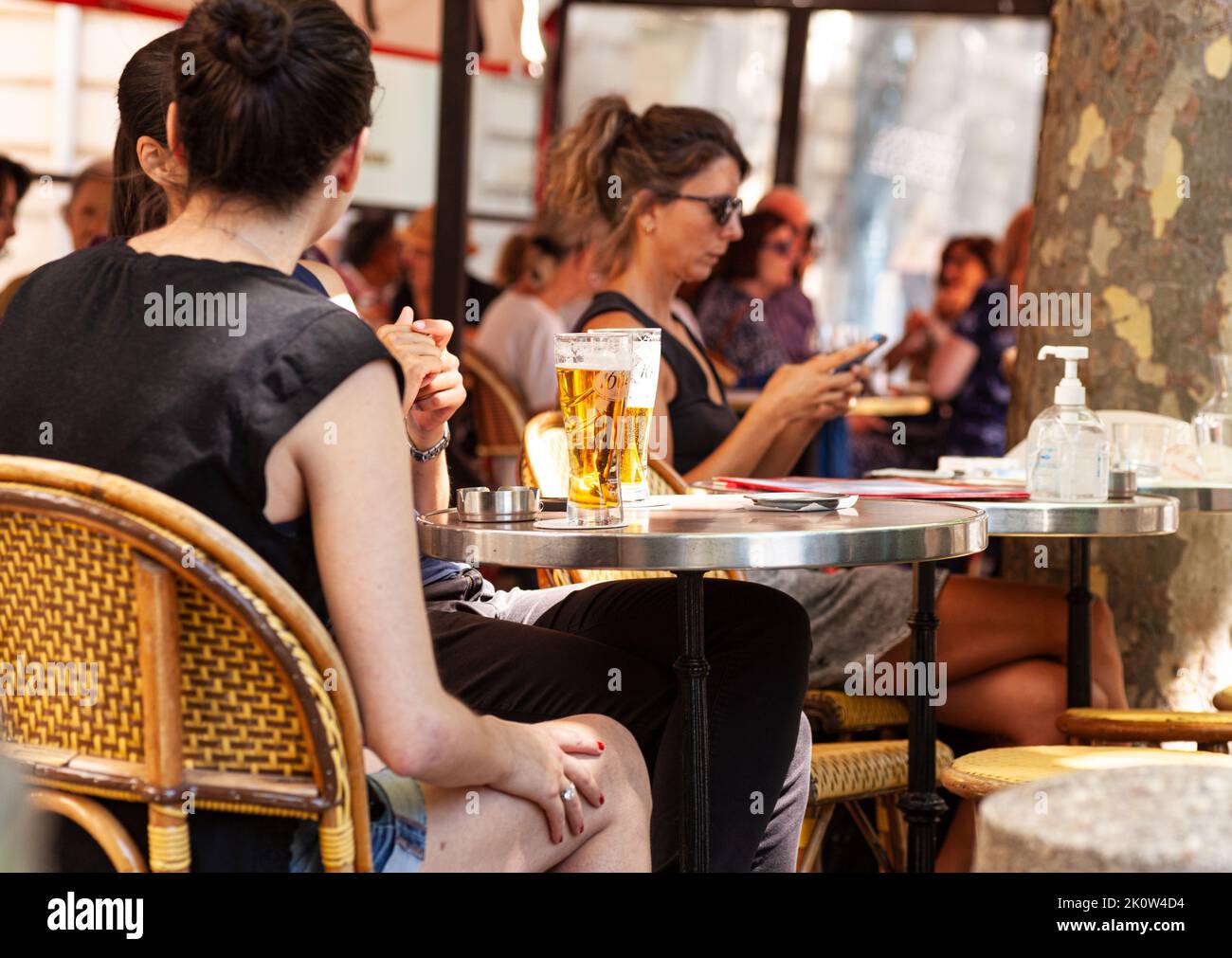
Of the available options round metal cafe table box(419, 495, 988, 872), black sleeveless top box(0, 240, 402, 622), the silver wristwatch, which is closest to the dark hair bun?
black sleeveless top box(0, 240, 402, 622)

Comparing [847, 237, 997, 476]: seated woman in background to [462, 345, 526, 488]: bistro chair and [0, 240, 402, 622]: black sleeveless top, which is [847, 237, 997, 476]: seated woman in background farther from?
[0, 240, 402, 622]: black sleeveless top

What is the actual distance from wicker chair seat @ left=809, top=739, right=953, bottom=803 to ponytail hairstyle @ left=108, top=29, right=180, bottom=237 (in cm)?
118

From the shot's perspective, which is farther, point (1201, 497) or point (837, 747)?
point (1201, 497)

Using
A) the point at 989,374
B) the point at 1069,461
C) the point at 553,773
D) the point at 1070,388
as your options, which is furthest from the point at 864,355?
the point at 989,374

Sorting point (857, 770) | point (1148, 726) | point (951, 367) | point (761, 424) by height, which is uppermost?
point (951, 367)

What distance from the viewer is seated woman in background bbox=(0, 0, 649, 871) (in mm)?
1302

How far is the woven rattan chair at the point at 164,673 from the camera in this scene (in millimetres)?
1192

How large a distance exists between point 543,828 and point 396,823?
0.51ft

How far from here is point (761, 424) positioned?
2.94m

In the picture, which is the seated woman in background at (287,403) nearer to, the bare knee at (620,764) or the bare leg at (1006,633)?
the bare knee at (620,764)

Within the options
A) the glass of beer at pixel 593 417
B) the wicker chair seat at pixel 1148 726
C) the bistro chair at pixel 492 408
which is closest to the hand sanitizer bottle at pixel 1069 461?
the wicker chair seat at pixel 1148 726

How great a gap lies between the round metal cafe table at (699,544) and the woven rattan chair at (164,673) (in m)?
0.38

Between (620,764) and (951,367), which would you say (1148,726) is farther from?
(951,367)

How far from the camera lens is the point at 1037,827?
3.53 feet
